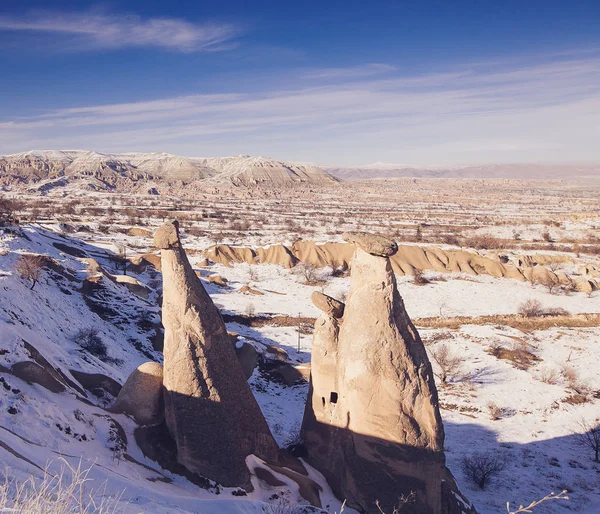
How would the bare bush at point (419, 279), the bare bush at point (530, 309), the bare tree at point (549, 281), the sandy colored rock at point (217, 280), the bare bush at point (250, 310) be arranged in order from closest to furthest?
1. the bare bush at point (250, 310)
2. the bare bush at point (530, 309)
3. the sandy colored rock at point (217, 280)
4. the bare tree at point (549, 281)
5. the bare bush at point (419, 279)

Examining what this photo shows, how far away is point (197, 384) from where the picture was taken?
8398mm

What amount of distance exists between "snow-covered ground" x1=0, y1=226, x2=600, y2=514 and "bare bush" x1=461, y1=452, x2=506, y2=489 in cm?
22

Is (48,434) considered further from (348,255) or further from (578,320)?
(348,255)

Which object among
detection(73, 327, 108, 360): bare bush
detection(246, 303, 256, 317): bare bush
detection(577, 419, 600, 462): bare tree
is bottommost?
detection(577, 419, 600, 462): bare tree

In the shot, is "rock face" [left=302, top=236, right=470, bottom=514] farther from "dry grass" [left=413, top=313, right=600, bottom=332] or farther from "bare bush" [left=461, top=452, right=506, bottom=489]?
"dry grass" [left=413, top=313, right=600, bottom=332]

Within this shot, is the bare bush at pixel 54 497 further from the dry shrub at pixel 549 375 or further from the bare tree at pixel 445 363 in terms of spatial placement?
the dry shrub at pixel 549 375

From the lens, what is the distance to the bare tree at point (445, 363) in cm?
2148

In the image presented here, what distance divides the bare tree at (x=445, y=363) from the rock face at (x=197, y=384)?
15043 mm

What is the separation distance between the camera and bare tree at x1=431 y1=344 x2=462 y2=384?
2148 cm

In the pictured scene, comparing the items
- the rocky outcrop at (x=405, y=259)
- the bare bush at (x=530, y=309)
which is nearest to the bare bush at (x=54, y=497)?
the bare bush at (x=530, y=309)

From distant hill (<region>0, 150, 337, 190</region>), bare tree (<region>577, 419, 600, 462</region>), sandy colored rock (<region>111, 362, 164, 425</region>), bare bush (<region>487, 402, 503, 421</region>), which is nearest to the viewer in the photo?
sandy colored rock (<region>111, 362, 164, 425</region>)

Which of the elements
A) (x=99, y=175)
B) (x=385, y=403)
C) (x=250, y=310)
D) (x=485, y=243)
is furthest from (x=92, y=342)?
(x=99, y=175)

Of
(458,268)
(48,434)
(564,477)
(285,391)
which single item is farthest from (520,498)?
(458,268)

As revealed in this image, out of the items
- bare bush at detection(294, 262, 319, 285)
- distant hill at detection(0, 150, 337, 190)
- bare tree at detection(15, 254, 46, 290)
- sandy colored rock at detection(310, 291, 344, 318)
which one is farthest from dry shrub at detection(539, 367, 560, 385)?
distant hill at detection(0, 150, 337, 190)
